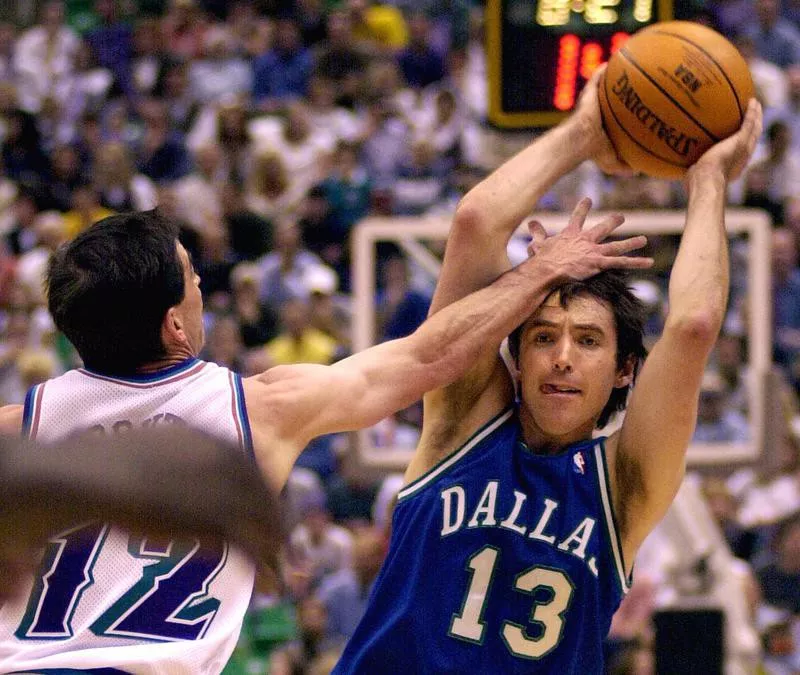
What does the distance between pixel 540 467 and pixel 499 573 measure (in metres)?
0.29

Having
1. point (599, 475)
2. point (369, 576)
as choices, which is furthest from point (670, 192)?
point (599, 475)

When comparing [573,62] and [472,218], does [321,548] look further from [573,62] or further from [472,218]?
[472,218]

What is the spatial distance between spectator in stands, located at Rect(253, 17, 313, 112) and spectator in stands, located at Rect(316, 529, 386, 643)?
19.5 feet

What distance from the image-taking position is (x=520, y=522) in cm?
381

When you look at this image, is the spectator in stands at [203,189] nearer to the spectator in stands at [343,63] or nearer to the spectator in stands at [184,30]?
the spectator in stands at [343,63]

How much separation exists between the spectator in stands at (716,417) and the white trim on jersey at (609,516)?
3775 millimetres

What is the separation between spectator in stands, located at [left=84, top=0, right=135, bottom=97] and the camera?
14.5 m

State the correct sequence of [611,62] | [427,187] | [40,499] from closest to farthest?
[40,499] → [611,62] → [427,187]

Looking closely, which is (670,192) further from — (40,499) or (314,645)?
(40,499)

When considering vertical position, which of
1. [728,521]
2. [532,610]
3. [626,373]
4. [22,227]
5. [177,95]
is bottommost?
[728,521]

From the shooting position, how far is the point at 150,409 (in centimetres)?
337

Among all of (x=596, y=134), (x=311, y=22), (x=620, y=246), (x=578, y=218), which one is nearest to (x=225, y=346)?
(x=311, y=22)

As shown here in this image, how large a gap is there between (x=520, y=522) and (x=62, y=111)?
1121 centimetres

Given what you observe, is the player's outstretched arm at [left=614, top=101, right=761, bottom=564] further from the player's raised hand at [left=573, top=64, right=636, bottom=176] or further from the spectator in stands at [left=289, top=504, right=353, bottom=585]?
the spectator in stands at [left=289, top=504, right=353, bottom=585]
